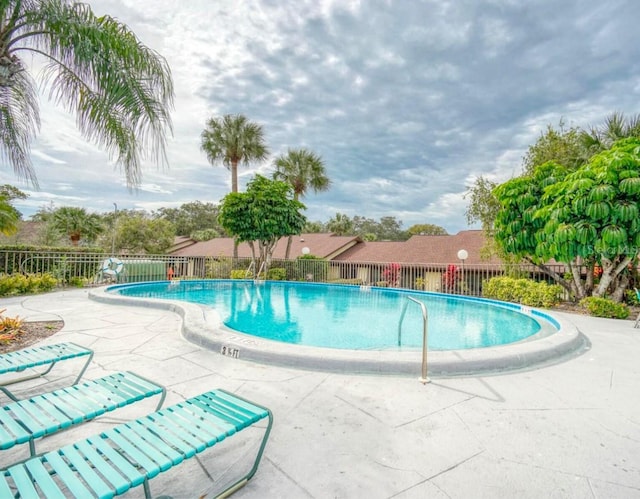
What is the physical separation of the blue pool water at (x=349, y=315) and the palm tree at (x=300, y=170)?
8.70 m

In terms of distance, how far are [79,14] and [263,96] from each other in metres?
11.2

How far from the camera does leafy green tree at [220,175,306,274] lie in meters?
17.0

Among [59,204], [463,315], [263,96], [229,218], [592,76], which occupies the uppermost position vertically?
[263,96]

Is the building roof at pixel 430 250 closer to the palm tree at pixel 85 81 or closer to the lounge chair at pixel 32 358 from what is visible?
→ the palm tree at pixel 85 81

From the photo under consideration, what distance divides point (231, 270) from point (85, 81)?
15135 mm

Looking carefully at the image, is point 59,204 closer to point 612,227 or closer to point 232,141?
point 232,141

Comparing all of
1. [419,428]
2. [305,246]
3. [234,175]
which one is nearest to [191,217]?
[305,246]

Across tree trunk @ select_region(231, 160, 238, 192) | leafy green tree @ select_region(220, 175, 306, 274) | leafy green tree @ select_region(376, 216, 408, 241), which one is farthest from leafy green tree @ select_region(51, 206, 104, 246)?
leafy green tree @ select_region(376, 216, 408, 241)

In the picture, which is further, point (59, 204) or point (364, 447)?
point (59, 204)

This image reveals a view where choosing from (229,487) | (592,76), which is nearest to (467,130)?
(592,76)

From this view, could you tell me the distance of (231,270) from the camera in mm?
19109

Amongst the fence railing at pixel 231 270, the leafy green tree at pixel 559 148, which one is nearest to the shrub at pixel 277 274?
the fence railing at pixel 231 270

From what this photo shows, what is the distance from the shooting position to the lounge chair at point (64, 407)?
191 centimetres

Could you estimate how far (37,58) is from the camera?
14.7 feet
